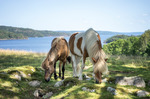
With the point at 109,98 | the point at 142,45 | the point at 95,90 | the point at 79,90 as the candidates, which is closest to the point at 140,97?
the point at 109,98

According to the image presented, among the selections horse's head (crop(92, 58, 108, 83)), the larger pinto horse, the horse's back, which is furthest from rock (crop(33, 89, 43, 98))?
the horse's back

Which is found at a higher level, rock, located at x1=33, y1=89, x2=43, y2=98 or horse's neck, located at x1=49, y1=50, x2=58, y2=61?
horse's neck, located at x1=49, y1=50, x2=58, y2=61

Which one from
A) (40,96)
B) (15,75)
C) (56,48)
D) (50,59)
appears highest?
(56,48)

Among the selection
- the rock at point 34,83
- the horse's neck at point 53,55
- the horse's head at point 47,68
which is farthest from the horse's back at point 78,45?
the rock at point 34,83

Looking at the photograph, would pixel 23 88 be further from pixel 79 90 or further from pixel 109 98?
pixel 109 98

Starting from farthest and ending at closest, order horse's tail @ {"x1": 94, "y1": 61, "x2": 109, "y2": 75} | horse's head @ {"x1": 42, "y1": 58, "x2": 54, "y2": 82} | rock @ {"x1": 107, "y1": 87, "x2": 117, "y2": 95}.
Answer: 1. horse's head @ {"x1": 42, "y1": 58, "x2": 54, "y2": 82}
2. horse's tail @ {"x1": 94, "y1": 61, "x2": 109, "y2": 75}
3. rock @ {"x1": 107, "y1": 87, "x2": 117, "y2": 95}

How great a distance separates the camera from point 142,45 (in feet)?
110

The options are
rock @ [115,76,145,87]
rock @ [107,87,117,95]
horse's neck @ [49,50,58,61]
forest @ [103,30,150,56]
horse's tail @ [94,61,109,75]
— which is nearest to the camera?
rock @ [107,87,117,95]

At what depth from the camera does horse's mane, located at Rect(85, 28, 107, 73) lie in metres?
5.98

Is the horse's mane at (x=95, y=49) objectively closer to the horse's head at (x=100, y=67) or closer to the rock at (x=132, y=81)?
the horse's head at (x=100, y=67)

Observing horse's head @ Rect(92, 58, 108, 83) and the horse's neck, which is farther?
the horse's neck

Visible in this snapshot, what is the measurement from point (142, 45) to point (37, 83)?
3117 centimetres

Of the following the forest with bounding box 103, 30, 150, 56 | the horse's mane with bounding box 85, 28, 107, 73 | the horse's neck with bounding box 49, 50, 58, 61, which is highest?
the horse's mane with bounding box 85, 28, 107, 73

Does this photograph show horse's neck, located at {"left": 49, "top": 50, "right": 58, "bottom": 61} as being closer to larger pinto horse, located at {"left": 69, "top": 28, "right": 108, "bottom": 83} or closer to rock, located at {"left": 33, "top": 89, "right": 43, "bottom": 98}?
larger pinto horse, located at {"left": 69, "top": 28, "right": 108, "bottom": 83}
